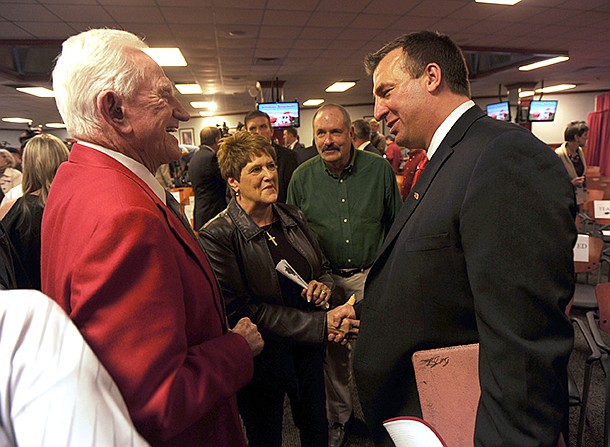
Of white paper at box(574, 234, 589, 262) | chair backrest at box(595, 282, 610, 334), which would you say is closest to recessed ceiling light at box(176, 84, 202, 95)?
white paper at box(574, 234, 589, 262)

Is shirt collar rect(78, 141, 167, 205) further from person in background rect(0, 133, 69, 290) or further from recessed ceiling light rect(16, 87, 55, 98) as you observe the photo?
recessed ceiling light rect(16, 87, 55, 98)

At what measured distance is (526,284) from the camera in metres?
0.76

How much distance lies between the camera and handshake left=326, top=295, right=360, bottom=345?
1.51m

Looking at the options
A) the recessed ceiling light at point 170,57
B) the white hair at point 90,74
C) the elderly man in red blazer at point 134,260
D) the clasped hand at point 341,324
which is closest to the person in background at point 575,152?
the clasped hand at point 341,324

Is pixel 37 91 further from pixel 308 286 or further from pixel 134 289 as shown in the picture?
pixel 134 289

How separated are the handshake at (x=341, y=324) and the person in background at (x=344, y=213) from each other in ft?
1.77

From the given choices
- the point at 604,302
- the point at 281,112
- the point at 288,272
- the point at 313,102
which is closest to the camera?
the point at 288,272

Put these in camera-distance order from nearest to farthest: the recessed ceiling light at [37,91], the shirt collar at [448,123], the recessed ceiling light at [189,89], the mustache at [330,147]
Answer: the shirt collar at [448,123] < the mustache at [330,147] < the recessed ceiling light at [37,91] < the recessed ceiling light at [189,89]

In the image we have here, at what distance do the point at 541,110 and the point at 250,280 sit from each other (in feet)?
40.3

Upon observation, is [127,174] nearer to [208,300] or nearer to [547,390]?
[208,300]

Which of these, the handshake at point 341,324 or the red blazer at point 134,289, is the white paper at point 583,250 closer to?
the handshake at point 341,324

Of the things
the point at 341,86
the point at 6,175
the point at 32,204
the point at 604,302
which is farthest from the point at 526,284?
the point at 341,86

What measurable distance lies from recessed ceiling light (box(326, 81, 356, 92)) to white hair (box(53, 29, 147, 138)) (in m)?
9.99

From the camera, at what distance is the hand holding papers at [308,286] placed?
1.50 meters
